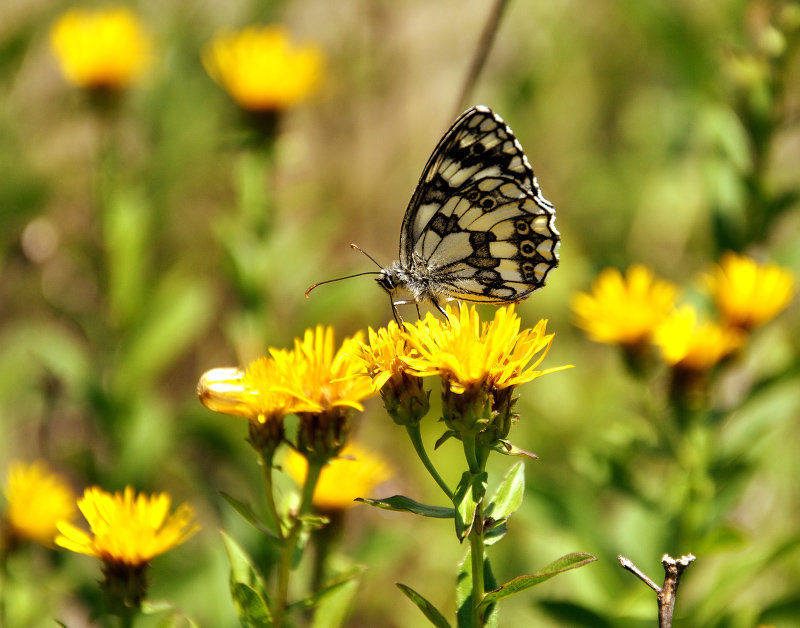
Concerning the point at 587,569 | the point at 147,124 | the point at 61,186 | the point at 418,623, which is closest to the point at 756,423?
the point at 587,569

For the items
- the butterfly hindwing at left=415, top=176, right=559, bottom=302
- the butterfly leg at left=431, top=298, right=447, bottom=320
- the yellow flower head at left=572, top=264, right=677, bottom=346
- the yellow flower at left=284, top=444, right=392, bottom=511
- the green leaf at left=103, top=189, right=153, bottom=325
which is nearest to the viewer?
the butterfly leg at left=431, top=298, right=447, bottom=320

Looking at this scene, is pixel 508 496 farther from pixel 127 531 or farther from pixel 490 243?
pixel 490 243

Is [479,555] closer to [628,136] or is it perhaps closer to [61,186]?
[61,186]

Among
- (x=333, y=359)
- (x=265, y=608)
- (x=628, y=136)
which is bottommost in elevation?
(x=265, y=608)

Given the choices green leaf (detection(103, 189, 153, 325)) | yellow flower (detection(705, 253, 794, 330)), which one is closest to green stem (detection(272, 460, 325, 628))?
yellow flower (detection(705, 253, 794, 330))

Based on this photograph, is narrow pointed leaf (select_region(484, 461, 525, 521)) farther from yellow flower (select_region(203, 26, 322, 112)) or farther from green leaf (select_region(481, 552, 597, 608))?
yellow flower (select_region(203, 26, 322, 112))

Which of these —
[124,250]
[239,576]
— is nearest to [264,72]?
[124,250]
